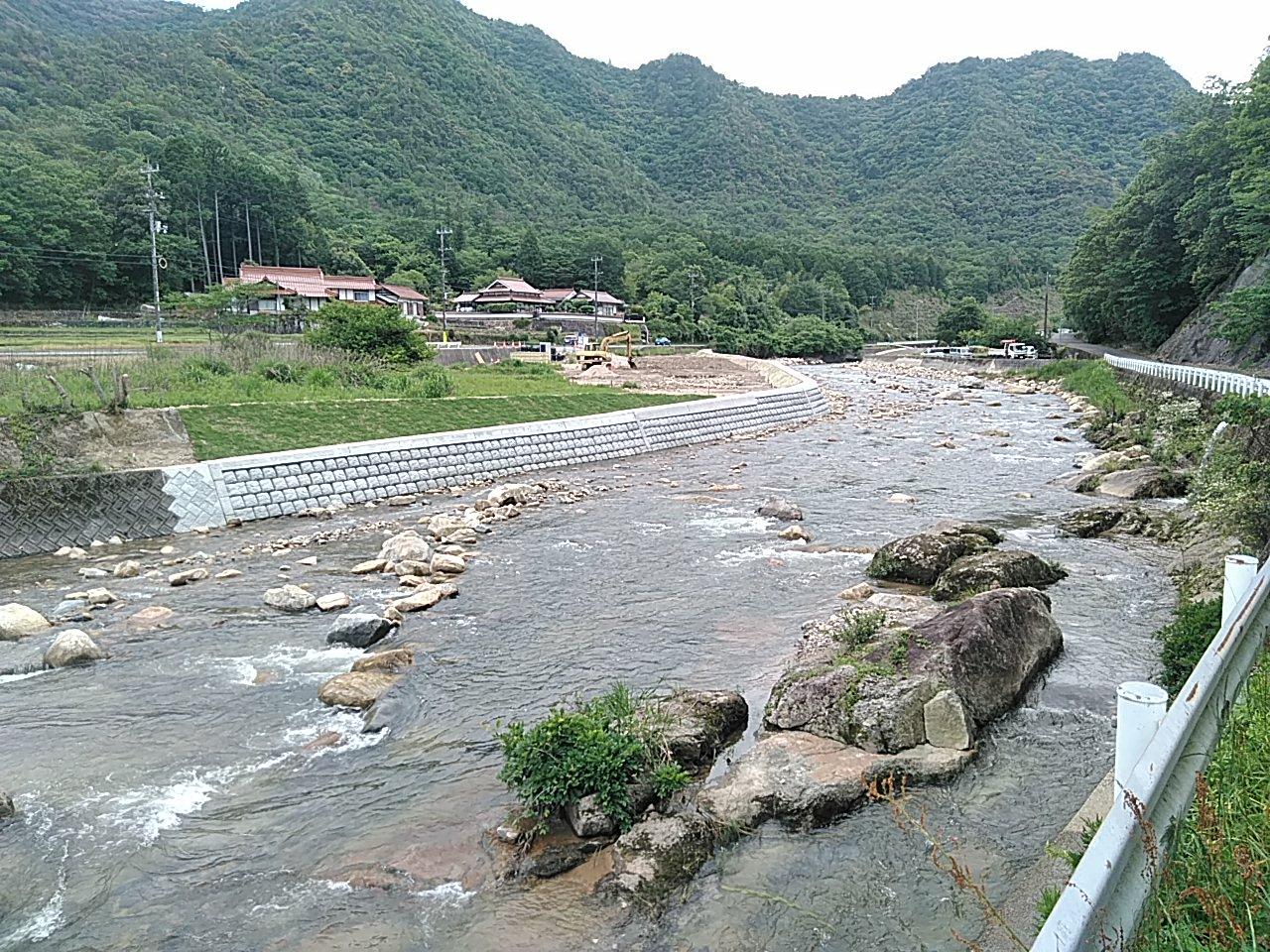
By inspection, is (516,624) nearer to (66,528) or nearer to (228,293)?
(66,528)

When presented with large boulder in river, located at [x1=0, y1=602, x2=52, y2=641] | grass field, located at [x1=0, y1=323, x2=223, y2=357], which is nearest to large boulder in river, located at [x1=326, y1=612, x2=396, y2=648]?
large boulder in river, located at [x1=0, y1=602, x2=52, y2=641]

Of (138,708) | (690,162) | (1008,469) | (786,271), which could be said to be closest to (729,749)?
(138,708)

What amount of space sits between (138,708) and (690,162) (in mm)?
166008

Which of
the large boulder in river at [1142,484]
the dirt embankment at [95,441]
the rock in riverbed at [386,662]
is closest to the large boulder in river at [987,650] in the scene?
the rock in riverbed at [386,662]

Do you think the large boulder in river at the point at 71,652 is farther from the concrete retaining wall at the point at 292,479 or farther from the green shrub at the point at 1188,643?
the green shrub at the point at 1188,643

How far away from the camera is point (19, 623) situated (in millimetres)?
10672

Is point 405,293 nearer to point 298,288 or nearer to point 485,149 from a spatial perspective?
point 298,288

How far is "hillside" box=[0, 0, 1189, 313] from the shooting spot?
69625 millimetres

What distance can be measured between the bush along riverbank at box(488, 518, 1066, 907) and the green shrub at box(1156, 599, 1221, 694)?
1150mm

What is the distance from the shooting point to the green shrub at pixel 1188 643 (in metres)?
7.32

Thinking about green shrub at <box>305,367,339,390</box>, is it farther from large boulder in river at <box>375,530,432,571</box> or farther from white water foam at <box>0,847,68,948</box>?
white water foam at <box>0,847,68,948</box>

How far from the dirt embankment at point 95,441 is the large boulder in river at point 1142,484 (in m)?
18.6

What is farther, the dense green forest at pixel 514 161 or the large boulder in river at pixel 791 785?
the dense green forest at pixel 514 161

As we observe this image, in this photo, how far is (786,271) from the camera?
373 ft
